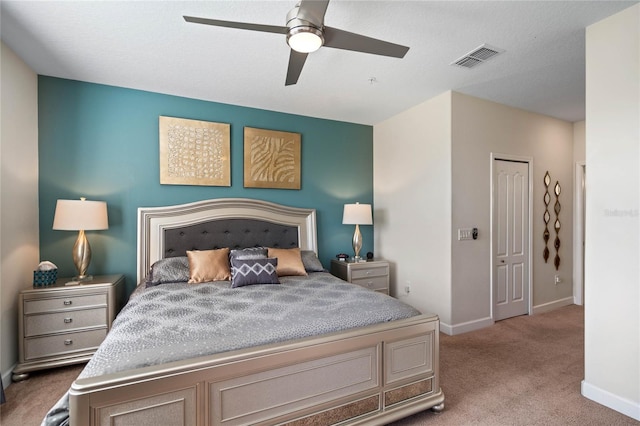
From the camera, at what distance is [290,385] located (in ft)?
5.39

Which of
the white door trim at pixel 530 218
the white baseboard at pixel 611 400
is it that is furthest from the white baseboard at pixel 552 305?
the white baseboard at pixel 611 400

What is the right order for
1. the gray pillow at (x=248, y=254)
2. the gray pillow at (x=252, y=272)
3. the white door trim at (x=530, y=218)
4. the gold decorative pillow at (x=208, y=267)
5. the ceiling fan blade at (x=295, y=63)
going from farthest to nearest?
the white door trim at (x=530, y=218), the gray pillow at (x=248, y=254), the gold decorative pillow at (x=208, y=267), the gray pillow at (x=252, y=272), the ceiling fan blade at (x=295, y=63)

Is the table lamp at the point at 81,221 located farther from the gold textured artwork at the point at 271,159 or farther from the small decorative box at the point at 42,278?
the gold textured artwork at the point at 271,159

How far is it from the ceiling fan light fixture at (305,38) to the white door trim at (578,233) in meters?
4.70

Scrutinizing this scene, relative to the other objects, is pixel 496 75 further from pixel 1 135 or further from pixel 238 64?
pixel 1 135

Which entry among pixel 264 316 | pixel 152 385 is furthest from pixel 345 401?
pixel 152 385

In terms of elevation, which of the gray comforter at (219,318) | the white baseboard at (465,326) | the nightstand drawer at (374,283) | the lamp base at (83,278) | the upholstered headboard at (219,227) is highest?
the upholstered headboard at (219,227)

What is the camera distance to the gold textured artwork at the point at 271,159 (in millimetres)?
3803

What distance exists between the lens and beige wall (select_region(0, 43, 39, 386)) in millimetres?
2355

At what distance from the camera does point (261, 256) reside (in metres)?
3.09

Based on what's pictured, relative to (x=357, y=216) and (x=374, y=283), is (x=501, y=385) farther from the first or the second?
(x=357, y=216)

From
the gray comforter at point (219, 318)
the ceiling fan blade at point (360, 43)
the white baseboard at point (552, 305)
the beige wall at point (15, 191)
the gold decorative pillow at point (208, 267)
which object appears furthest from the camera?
the white baseboard at point (552, 305)

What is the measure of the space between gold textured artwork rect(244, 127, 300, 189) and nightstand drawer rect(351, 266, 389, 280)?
1.39 meters

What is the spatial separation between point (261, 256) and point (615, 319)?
9.41ft
